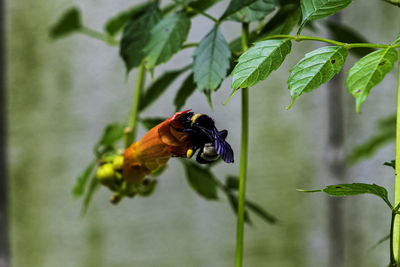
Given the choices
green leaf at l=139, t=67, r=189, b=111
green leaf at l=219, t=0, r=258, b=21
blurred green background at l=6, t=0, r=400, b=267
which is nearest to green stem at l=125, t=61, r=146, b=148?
green leaf at l=139, t=67, r=189, b=111

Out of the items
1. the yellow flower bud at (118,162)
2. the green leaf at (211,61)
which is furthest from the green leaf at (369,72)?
the yellow flower bud at (118,162)

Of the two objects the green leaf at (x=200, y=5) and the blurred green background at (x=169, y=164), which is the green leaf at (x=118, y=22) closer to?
the green leaf at (x=200, y=5)

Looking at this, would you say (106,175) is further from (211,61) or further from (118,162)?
(211,61)

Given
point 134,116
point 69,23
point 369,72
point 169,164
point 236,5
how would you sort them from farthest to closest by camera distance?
1. point 169,164
2. point 69,23
3. point 134,116
4. point 236,5
5. point 369,72

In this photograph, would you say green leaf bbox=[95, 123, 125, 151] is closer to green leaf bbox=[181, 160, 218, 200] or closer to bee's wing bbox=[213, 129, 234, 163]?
green leaf bbox=[181, 160, 218, 200]

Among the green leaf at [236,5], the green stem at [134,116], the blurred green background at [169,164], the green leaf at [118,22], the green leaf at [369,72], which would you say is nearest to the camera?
the green leaf at [369,72]

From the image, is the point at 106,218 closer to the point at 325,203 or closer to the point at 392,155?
the point at 325,203

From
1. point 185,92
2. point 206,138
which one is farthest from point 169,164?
point 206,138
